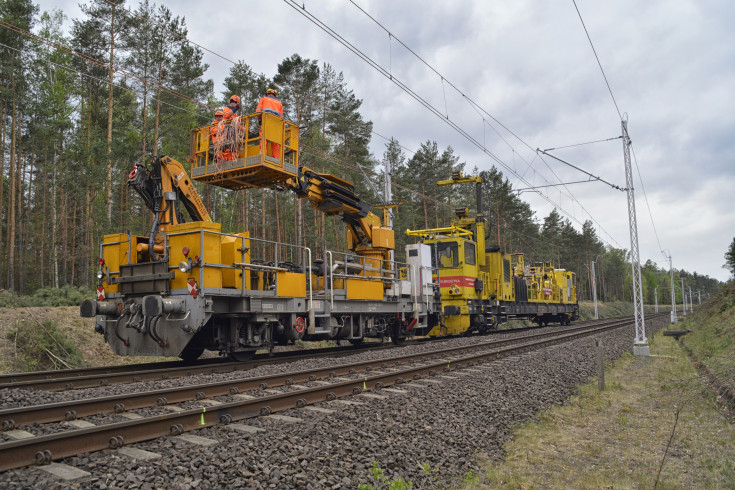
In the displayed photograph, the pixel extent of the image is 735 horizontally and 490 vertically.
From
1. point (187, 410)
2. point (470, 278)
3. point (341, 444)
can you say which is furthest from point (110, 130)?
point (341, 444)

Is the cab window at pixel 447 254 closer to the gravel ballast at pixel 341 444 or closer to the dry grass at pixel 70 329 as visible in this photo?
the gravel ballast at pixel 341 444

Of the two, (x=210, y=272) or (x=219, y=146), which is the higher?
(x=219, y=146)

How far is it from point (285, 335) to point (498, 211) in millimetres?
40668

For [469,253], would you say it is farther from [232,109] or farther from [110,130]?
[110,130]

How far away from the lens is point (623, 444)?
5.71m

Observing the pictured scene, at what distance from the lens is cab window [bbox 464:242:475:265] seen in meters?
18.0

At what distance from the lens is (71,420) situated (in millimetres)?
5176

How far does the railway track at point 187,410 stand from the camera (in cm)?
389

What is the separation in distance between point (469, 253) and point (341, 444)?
1433cm

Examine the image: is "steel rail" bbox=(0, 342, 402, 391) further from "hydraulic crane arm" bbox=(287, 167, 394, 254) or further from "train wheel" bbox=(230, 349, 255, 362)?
"hydraulic crane arm" bbox=(287, 167, 394, 254)

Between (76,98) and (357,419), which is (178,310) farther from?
(76,98)

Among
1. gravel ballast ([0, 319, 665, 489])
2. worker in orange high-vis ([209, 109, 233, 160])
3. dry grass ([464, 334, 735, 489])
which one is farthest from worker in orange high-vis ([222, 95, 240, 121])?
dry grass ([464, 334, 735, 489])

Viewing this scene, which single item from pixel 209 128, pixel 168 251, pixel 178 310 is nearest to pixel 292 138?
pixel 209 128

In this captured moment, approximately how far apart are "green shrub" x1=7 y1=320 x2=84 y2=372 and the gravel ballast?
495cm
